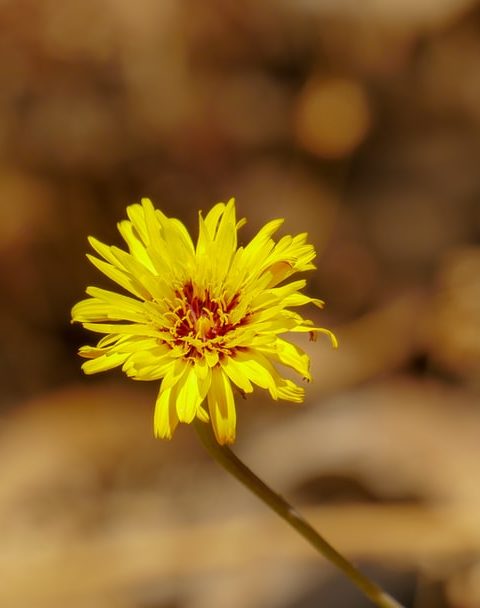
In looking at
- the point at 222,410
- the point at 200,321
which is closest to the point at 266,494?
the point at 222,410

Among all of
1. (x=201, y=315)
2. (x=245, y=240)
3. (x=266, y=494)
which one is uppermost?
(x=201, y=315)

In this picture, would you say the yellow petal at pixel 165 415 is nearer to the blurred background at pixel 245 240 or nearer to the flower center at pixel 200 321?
A: the flower center at pixel 200 321

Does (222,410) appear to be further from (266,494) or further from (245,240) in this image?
(245,240)

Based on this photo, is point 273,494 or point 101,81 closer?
point 273,494

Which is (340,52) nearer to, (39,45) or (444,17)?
(444,17)

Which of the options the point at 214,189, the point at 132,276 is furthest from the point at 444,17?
the point at 132,276

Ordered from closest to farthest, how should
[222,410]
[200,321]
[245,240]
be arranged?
[222,410] < [200,321] < [245,240]
